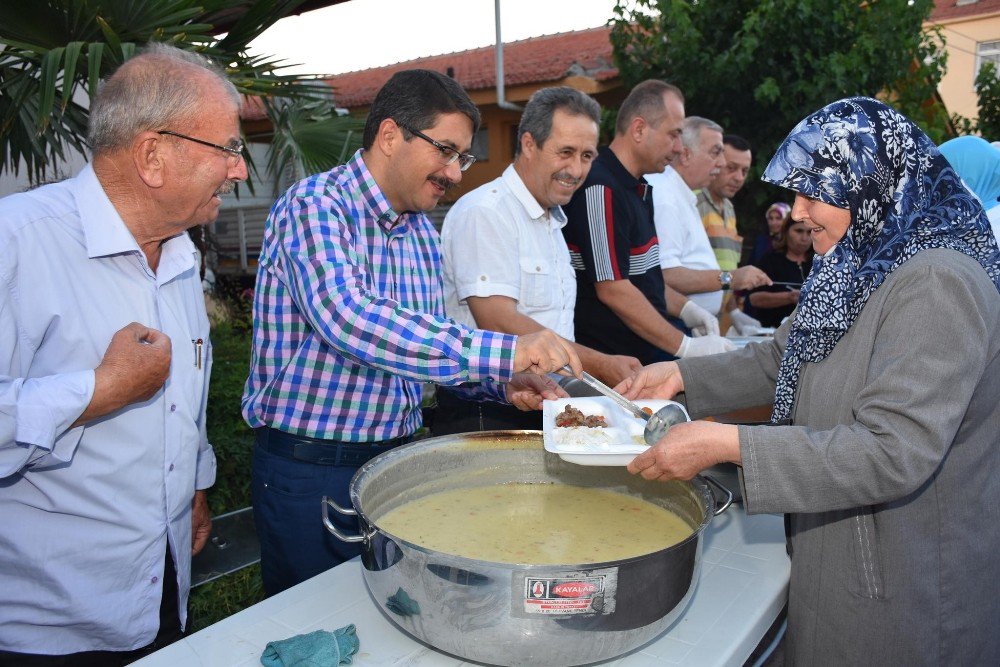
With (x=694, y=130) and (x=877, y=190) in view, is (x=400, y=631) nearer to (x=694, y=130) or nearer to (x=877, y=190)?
(x=877, y=190)

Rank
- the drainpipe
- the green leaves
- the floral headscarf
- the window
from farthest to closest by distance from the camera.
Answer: the window → the drainpipe → the green leaves → the floral headscarf

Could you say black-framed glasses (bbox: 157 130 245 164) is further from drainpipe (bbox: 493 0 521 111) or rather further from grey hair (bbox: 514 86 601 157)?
drainpipe (bbox: 493 0 521 111)

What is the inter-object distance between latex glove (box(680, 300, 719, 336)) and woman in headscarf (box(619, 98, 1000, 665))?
2.31 meters

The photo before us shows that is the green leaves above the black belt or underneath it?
above

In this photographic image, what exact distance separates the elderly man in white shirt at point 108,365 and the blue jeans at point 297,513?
258 millimetres

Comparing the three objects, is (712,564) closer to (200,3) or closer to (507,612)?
(507,612)

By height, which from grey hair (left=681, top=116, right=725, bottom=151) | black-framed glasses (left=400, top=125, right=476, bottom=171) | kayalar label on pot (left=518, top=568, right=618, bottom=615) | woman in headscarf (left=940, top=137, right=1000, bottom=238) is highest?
grey hair (left=681, top=116, right=725, bottom=151)

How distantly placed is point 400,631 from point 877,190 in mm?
1271

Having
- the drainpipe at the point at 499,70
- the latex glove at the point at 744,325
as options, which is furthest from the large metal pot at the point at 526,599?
the drainpipe at the point at 499,70

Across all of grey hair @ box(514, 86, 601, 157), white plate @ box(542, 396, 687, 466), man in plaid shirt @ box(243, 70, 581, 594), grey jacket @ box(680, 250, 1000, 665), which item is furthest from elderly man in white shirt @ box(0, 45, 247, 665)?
grey hair @ box(514, 86, 601, 157)

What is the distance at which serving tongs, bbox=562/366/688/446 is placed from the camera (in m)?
1.76

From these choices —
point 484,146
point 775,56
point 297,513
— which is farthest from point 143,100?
point 484,146

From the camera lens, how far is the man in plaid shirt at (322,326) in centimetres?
177

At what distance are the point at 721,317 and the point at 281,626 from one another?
4.30 meters
